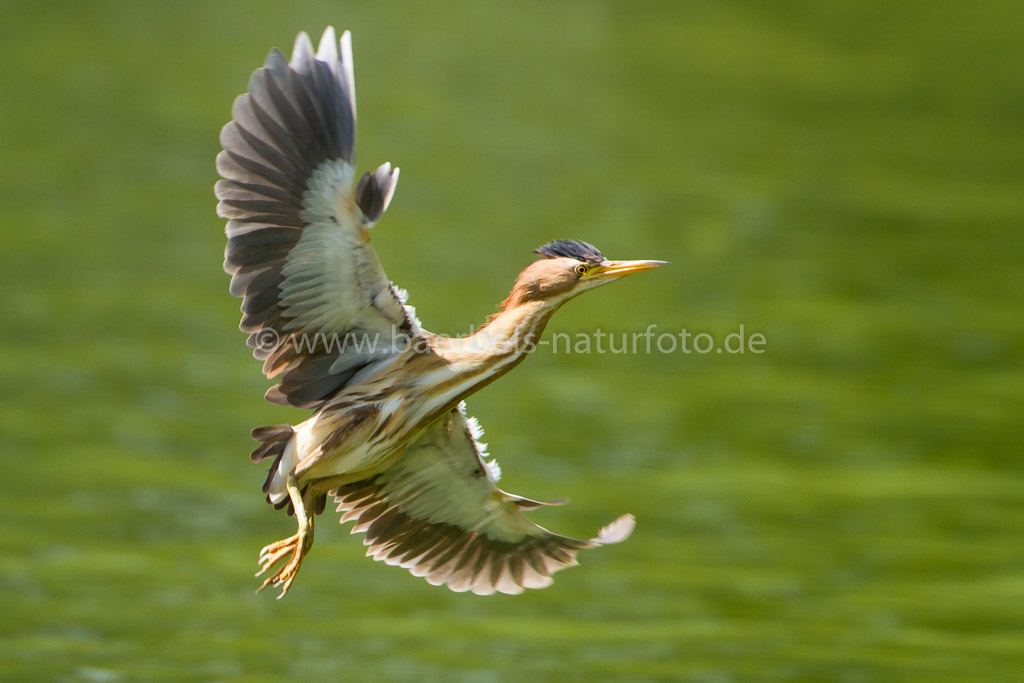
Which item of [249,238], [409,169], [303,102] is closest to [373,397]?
[249,238]

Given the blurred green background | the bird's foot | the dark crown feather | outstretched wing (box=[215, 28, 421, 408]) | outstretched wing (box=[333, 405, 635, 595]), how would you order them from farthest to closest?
the blurred green background → outstretched wing (box=[333, 405, 635, 595]) → the dark crown feather → outstretched wing (box=[215, 28, 421, 408]) → the bird's foot

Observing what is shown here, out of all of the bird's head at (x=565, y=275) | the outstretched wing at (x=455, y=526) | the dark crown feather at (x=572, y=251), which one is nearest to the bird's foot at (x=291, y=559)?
the outstretched wing at (x=455, y=526)

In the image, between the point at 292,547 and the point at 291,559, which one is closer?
the point at 291,559

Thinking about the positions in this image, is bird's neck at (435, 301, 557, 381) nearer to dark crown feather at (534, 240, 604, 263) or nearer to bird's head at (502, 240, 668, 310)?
bird's head at (502, 240, 668, 310)

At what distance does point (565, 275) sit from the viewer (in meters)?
6.68

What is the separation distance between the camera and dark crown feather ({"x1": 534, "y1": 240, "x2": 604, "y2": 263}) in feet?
22.2

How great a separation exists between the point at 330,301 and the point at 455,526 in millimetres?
1644

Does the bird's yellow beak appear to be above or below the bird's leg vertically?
above

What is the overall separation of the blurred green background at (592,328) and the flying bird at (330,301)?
14.7 ft

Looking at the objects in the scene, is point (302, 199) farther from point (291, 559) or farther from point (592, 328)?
point (592, 328)

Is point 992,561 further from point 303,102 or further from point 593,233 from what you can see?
point 303,102

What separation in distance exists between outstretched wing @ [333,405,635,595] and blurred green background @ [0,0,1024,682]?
133 inches

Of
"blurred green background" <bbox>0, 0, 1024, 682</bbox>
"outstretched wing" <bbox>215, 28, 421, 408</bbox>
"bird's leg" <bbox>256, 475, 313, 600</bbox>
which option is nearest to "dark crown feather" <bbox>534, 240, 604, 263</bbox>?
"outstretched wing" <bbox>215, 28, 421, 408</bbox>

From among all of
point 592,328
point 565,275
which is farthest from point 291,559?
point 592,328
